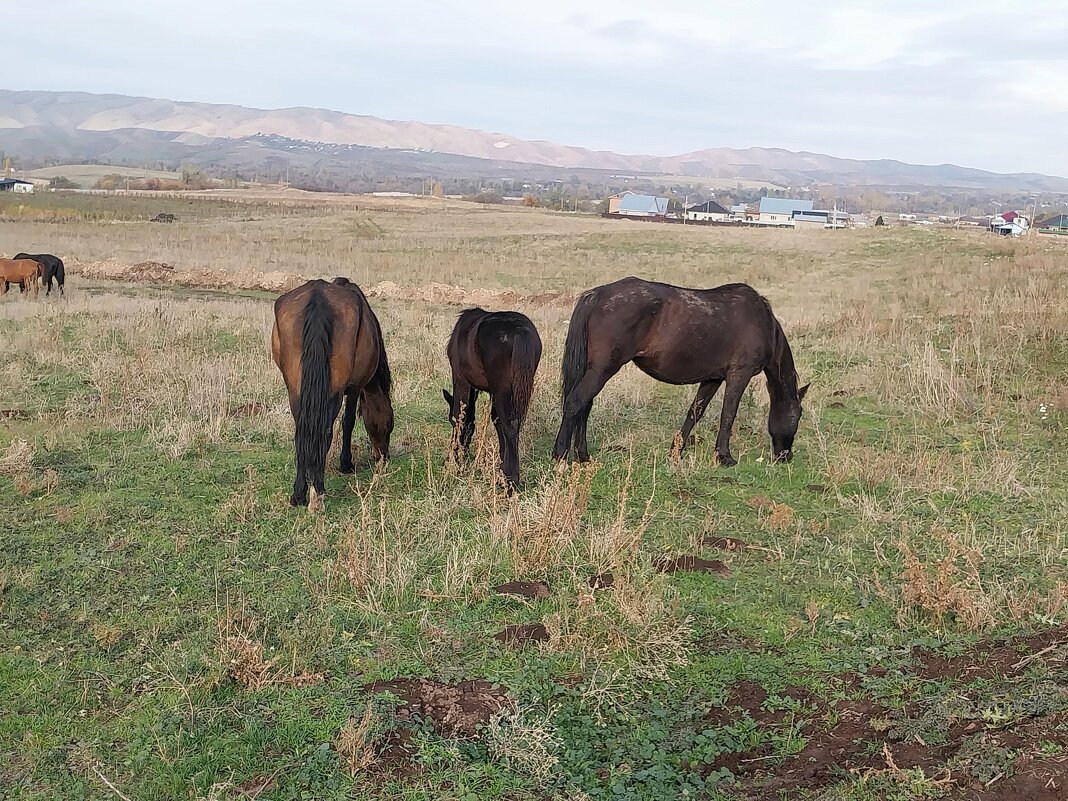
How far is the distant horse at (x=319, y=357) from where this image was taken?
23.9 ft

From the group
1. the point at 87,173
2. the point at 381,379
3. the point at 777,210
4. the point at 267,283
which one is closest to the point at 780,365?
the point at 381,379

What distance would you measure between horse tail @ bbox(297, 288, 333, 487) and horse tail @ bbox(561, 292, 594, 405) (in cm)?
258

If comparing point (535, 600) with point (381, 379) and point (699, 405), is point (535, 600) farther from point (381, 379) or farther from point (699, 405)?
point (699, 405)

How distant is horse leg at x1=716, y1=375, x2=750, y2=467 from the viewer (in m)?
9.27

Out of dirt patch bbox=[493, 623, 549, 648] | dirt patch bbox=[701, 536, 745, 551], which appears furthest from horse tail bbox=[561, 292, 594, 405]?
dirt patch bbox=[493, 623, 549, 648]

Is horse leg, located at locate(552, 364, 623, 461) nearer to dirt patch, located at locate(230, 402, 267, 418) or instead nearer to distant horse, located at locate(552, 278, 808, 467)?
distant horse, located at locate(552, 278, 808, 467)

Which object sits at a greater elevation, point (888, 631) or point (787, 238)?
point (787, 238)

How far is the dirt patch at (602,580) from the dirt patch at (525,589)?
32 cm

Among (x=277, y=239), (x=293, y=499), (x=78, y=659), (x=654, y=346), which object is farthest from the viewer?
(x=277, y=239)

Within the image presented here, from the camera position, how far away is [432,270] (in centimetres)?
3195

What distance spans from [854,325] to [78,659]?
50.3 ft

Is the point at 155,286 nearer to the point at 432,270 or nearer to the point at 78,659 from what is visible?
the point at 432,270

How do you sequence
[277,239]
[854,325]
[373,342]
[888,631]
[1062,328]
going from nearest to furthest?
[888,631] → [373,342] → [1062,328] → [854,325] → [277,239]

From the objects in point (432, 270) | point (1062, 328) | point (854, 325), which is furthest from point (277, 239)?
point (1062, 328)
